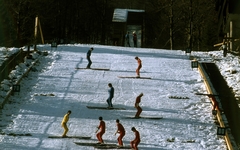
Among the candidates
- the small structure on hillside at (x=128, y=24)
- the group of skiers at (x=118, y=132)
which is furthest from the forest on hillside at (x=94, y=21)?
the group of skiers at (x=118, y=132)

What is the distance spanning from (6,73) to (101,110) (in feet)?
32.0

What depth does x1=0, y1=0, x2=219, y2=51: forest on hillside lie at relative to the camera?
63.5m

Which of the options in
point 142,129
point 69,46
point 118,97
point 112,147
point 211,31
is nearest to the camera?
point 112,147

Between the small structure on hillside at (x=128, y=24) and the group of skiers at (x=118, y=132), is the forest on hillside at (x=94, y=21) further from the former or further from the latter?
the group of skiers at (x=118, y=132)

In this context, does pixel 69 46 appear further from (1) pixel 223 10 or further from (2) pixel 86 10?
(2) pixel 86 10

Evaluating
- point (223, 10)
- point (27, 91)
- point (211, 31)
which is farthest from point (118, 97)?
point (211, 31)

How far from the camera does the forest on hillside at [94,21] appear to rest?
208 feet

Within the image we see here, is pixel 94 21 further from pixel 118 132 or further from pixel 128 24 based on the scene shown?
pixel 118 132

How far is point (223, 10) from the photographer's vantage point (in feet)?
188

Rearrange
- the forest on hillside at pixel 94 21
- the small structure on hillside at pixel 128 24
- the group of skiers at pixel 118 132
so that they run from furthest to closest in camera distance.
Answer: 1. the small structure on hillside at pixel 128 24
2. the forest on hillside at pixel 94 21
3. the group of skiers at pixel 118 132

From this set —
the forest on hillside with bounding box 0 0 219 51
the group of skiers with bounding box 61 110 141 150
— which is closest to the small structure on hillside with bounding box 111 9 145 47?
the forest on hillside with bounding box 0 0 219 51

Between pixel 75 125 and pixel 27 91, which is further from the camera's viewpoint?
pixel 27 91

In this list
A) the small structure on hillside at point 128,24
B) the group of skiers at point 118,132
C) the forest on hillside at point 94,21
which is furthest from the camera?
the small structure on hillside at point 128,24

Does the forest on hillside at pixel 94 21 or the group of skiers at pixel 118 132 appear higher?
the forest on hillside at pixel 94 21
